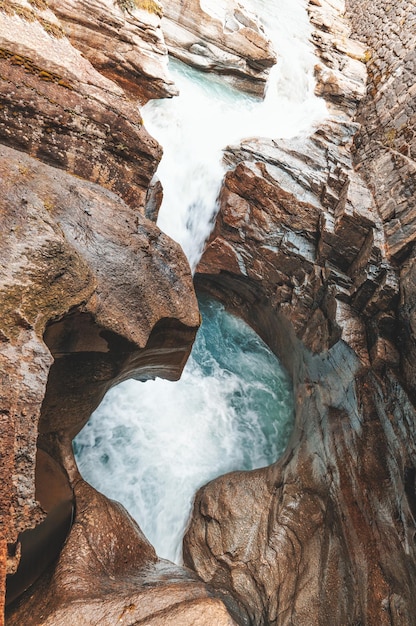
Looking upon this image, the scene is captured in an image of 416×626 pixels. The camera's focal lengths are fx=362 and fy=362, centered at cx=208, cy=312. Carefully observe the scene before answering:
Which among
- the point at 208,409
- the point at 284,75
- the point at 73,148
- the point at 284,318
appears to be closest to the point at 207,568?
the point at 208,409

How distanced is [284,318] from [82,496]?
17.4 feet

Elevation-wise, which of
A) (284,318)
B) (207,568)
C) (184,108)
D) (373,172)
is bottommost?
Result: (207,568)

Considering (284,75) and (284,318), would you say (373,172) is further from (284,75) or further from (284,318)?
(284,75)

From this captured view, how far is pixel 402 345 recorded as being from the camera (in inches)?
209

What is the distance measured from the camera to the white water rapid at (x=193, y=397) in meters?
7.02

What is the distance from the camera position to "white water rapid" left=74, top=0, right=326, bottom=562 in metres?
7.02

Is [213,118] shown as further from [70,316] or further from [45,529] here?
[45,529]

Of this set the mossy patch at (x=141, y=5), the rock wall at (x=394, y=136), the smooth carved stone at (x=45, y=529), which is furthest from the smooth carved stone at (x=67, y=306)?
the mossy patch at (x=141, y=5)

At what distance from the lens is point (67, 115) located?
181 inches

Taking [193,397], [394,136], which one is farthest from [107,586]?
[394,136]

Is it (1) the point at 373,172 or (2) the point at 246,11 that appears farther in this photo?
(2) the point at 246,11

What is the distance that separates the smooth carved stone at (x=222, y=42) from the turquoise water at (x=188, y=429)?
24.1 ft

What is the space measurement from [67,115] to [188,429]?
6331mm

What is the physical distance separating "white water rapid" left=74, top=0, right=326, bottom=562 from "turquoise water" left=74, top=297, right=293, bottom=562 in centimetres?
2
